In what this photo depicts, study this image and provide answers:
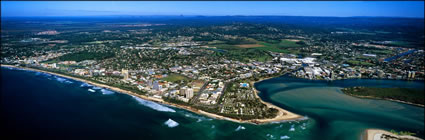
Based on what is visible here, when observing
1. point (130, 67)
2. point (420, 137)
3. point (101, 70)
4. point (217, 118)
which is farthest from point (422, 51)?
point (101, 70)

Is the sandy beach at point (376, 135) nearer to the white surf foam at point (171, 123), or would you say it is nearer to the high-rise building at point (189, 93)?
the white surf foam at point (171, 123)

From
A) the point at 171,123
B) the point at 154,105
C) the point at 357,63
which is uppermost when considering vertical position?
the point at 357,63

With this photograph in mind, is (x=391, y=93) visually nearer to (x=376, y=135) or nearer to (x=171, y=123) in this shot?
(x=376, y=135)

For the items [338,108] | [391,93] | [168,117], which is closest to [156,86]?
[168,117]

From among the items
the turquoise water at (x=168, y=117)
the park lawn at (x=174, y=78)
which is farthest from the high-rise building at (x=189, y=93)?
the park lawn at (x=174, y=78)

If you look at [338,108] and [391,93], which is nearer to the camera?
[338,108]

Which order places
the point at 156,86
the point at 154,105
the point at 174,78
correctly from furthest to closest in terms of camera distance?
the point at 174,78 < the point at 156,86 < the point at 154,105
